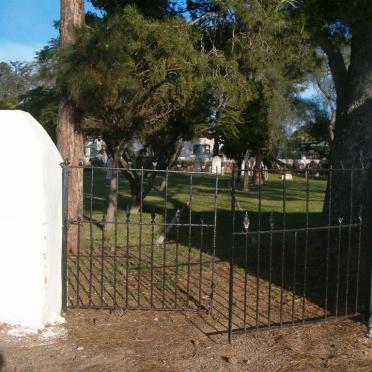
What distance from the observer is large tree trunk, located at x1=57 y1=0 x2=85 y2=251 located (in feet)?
30.6

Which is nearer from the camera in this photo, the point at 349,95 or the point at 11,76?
the point at 349,95

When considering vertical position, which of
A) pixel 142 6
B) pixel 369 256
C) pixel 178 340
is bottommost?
pixel 178 340

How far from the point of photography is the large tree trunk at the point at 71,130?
9.33 meters

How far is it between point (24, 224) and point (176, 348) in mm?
1751

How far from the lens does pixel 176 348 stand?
5.00 metres

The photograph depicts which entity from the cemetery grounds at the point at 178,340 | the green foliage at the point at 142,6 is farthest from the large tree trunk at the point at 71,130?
the cemetery grounds at the point at 178,340

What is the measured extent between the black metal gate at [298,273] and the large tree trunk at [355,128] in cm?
10

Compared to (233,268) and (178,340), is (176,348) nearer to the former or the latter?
(178,340)

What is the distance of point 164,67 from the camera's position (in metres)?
8.15

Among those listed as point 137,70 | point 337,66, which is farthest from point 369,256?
point 137,70

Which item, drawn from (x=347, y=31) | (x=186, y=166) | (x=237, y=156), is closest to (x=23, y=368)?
(x=347, y=31)

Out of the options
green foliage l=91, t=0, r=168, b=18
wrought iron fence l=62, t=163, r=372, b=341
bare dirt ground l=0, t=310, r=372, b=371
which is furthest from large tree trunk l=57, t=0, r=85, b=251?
bare dirt ground l=0, t=310, r=372, b=371

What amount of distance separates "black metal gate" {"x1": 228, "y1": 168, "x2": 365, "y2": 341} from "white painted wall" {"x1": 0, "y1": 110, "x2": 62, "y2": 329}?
1.72 m

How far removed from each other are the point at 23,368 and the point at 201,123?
→ 8986 mm
